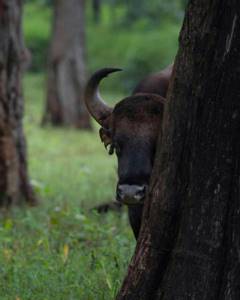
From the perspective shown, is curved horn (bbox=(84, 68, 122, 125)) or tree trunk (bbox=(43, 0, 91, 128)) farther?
tree trunk (bbox=(43, 0, 91, 128))

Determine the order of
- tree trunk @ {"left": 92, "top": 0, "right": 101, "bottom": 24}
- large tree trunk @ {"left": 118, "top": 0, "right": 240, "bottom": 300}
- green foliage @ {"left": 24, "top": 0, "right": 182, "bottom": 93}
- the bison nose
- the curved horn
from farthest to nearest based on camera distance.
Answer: tree trunk @ {"left": 92, "top": 0, "right": 101, "bottom": 24}, green foliage @ {"left": 24, "top": 0, "right": 182, "bottom": 93}, the curved horn, the bison nose, large tree trunk @ {"left": 118, "top": 0, "right": 240, "bottom": 300}

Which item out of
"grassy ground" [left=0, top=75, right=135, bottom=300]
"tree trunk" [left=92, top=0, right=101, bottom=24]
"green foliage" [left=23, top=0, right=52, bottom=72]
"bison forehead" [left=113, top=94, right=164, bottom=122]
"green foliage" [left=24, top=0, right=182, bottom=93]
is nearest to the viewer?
"grassy ground" [left=0, top=75, right=135, bottom=300]

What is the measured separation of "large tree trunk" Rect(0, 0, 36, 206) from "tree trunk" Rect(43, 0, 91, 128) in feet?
34.2

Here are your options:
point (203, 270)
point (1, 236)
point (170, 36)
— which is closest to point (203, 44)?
point (203, 270)

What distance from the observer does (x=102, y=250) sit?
696 centimetres

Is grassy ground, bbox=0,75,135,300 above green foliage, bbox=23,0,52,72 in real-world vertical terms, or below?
above

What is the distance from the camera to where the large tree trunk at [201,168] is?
183 inches

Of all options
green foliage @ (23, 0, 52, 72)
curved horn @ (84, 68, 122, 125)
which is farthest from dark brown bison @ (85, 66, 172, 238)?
green foliage @ (23, 0, 52, 72)

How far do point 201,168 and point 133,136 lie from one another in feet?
5.12

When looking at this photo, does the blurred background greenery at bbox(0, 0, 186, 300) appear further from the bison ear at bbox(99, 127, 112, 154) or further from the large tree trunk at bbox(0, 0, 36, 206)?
the bison ear at bbox(99, 127, 112, 154)

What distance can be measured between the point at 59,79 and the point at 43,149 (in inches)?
178

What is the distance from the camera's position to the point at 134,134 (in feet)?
20.5

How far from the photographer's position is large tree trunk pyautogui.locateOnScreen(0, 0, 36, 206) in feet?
31.3

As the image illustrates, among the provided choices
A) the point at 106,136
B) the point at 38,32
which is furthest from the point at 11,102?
the point at 38,32
